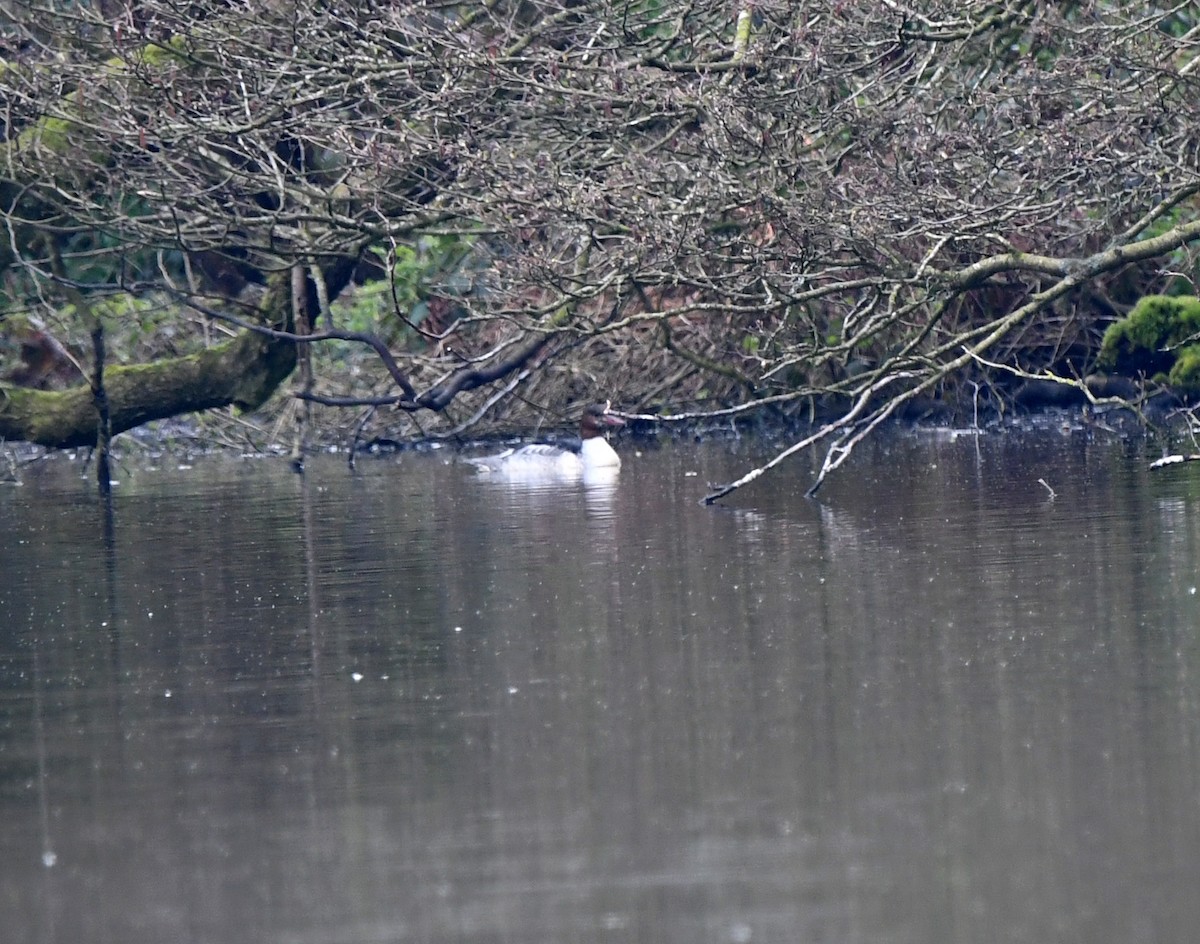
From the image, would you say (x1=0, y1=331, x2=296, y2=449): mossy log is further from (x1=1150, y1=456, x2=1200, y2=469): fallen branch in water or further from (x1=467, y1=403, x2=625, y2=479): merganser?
(x1=1150, y1=456, x2=1200, y2=469): fallen branch in water

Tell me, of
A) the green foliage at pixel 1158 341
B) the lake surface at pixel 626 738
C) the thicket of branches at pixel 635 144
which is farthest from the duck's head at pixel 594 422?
the lake surface at pixel 626 738

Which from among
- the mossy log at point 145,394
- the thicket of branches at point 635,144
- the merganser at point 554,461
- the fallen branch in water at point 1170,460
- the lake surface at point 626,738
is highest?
the thicket of branches at point 635,144

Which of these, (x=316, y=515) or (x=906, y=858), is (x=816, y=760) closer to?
(x=906, y=858)

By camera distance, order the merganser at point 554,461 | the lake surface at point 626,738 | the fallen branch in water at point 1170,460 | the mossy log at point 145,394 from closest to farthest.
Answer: the lake surface at point 626,738 < the fallen branch in water at point 1170,460 < the mossy log at point 145,394 < the merganser at point 554,461

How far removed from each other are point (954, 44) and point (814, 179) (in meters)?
1.54

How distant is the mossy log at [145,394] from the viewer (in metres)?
16.6

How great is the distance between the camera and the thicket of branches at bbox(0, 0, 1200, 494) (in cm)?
1295

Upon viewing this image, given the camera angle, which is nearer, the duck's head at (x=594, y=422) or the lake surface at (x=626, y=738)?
the lake surface at (x=626, y=738)

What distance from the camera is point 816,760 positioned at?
5.64 metres

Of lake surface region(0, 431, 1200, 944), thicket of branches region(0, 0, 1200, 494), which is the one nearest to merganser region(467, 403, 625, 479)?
thicket of branches region(0, 0, 1200, 494)

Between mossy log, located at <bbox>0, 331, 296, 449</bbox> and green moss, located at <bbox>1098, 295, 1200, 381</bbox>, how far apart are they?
7165 millimetres

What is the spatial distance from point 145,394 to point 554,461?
148 inches

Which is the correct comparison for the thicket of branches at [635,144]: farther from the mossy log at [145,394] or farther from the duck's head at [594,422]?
the duck's head at [594,422]

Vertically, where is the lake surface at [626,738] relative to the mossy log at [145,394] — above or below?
below
